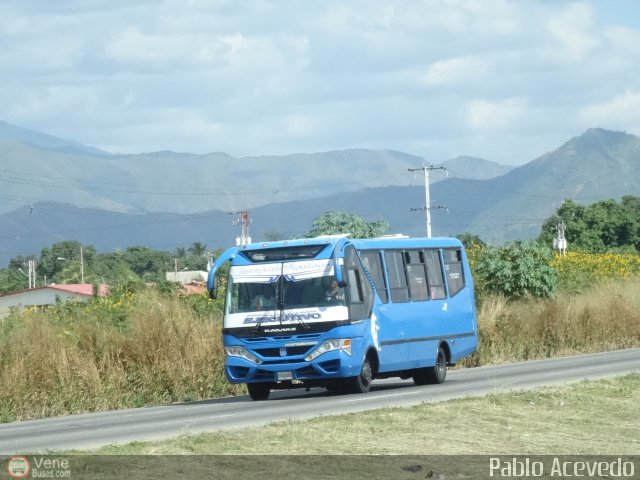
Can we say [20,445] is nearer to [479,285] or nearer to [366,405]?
[366,405]

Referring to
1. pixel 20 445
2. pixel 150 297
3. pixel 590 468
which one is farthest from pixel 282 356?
pixel 590 468

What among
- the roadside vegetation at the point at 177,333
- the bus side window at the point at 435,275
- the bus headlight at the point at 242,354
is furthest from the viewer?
the bus side window at the point at 435,275

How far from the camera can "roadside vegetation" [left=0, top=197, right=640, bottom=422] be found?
2383cm

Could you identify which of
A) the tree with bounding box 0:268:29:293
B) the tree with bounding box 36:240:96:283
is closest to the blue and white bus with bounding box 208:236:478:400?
the tree with bounding box 0:268:29:293

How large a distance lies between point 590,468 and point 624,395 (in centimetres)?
791

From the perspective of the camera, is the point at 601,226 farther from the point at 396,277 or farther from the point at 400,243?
the point at 396,277

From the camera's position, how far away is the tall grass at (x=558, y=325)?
36250mm

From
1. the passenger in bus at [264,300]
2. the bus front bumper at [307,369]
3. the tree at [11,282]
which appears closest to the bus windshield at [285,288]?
the passenger in bus at [264,300]

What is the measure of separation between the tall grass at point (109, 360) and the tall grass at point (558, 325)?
33.2 ft

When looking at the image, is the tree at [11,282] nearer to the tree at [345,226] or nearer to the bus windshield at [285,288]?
the tree at [345,226]

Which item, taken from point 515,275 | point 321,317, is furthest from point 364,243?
point 515,275

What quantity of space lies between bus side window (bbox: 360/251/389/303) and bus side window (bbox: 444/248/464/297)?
291cm

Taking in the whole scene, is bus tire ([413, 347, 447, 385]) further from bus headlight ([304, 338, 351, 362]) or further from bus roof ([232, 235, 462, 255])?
bus headlight ([304, 338, 351, 362])

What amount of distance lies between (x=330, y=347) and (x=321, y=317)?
546mm
